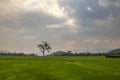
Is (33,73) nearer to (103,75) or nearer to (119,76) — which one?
(103,75)

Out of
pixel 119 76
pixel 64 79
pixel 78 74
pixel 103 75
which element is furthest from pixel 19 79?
pixel 119 76

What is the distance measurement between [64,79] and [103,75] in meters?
9.03

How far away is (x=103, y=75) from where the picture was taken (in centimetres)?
4559

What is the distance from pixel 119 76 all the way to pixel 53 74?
13.3 meters

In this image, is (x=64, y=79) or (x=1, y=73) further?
(x=1, y=73)

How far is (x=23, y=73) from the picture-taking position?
46.5 m

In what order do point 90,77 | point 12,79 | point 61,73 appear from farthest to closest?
point 61,73
point 90,77
point 12,79

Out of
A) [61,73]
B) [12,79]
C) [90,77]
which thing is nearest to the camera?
[12,79]

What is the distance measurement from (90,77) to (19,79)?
1370 centimetres

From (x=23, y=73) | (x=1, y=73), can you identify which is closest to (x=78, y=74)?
(x=23, y=73)

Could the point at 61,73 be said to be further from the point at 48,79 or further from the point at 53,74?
the point at 48,79

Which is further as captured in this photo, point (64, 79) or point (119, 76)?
point (119, 76)

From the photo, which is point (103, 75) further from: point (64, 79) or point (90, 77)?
point (64, 79)

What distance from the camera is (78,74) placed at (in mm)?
46406
